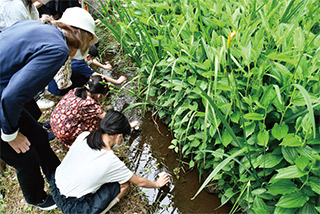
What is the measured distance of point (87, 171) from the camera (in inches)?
65.6

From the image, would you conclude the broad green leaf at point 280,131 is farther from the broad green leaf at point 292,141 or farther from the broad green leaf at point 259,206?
the broad green leaf at point 259,206

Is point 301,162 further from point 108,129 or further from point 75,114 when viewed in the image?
point 75,114

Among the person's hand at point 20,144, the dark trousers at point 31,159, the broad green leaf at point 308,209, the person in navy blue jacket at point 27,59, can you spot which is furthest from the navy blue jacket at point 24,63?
the broad green leaf at point 308,209

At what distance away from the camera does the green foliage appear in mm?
1261

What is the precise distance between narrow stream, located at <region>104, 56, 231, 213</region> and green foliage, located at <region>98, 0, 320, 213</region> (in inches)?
7.3

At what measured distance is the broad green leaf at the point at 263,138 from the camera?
1337 millimetres

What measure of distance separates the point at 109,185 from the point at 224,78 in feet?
3.75

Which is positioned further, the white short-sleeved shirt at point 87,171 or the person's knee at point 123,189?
the person's knee at point 123,189

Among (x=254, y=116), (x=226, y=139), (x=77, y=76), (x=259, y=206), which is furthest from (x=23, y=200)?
(x=254, y=116)

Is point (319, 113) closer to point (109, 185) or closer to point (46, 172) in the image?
point (109, 185)

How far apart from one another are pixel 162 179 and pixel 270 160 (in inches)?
35.9

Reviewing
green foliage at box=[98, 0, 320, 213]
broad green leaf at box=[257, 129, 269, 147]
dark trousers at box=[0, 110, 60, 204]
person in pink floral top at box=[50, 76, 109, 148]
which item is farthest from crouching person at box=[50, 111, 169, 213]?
broad green leaf at box=[257, 129, 269, 147]

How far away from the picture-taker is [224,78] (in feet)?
5.15

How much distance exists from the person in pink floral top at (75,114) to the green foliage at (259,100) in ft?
2.22
